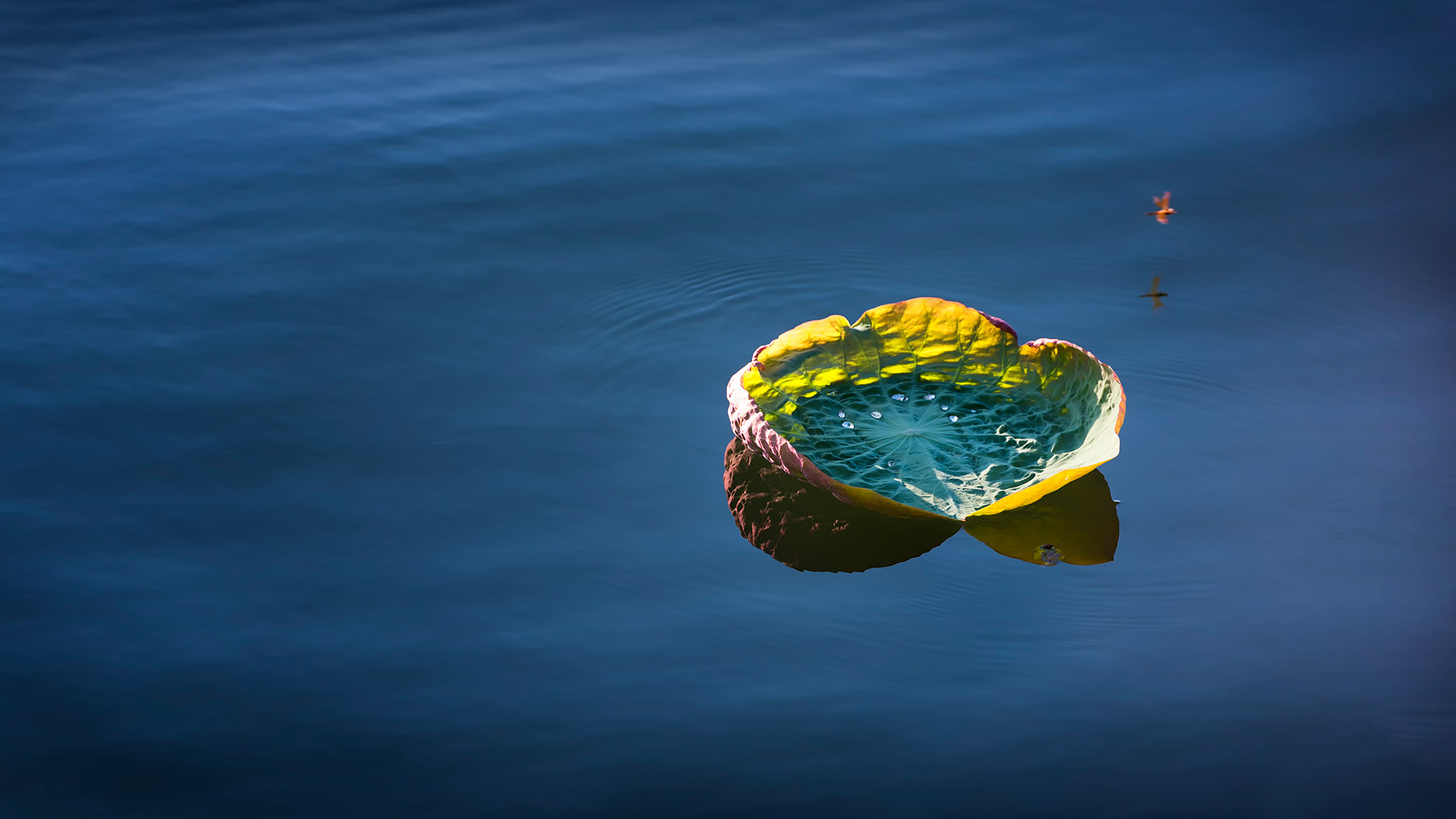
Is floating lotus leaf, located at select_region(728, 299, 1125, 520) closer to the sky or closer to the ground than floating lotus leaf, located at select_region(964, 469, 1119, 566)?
closer to the sky

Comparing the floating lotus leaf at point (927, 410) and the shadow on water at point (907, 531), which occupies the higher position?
the floating lotus leaf at point (927, 410)

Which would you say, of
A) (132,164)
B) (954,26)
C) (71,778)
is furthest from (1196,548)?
(132,164)

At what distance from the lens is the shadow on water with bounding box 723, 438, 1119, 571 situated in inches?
88.9

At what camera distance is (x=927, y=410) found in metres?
2.46

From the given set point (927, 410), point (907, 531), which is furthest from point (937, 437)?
point (907, 531)

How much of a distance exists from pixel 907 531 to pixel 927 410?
12.7 inches

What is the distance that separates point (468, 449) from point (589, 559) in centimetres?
48

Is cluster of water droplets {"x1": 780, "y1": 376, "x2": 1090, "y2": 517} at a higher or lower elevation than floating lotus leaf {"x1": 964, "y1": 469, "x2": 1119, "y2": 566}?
higher

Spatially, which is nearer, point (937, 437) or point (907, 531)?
point (907, 531)

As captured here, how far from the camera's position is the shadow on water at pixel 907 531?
2.26 m

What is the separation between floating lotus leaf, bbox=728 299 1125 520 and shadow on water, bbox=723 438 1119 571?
0.20 feet

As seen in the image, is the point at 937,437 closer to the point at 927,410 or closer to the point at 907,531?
the point at 927,410

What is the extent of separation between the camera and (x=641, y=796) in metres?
1.93

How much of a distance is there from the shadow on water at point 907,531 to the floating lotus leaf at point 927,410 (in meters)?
0.06
